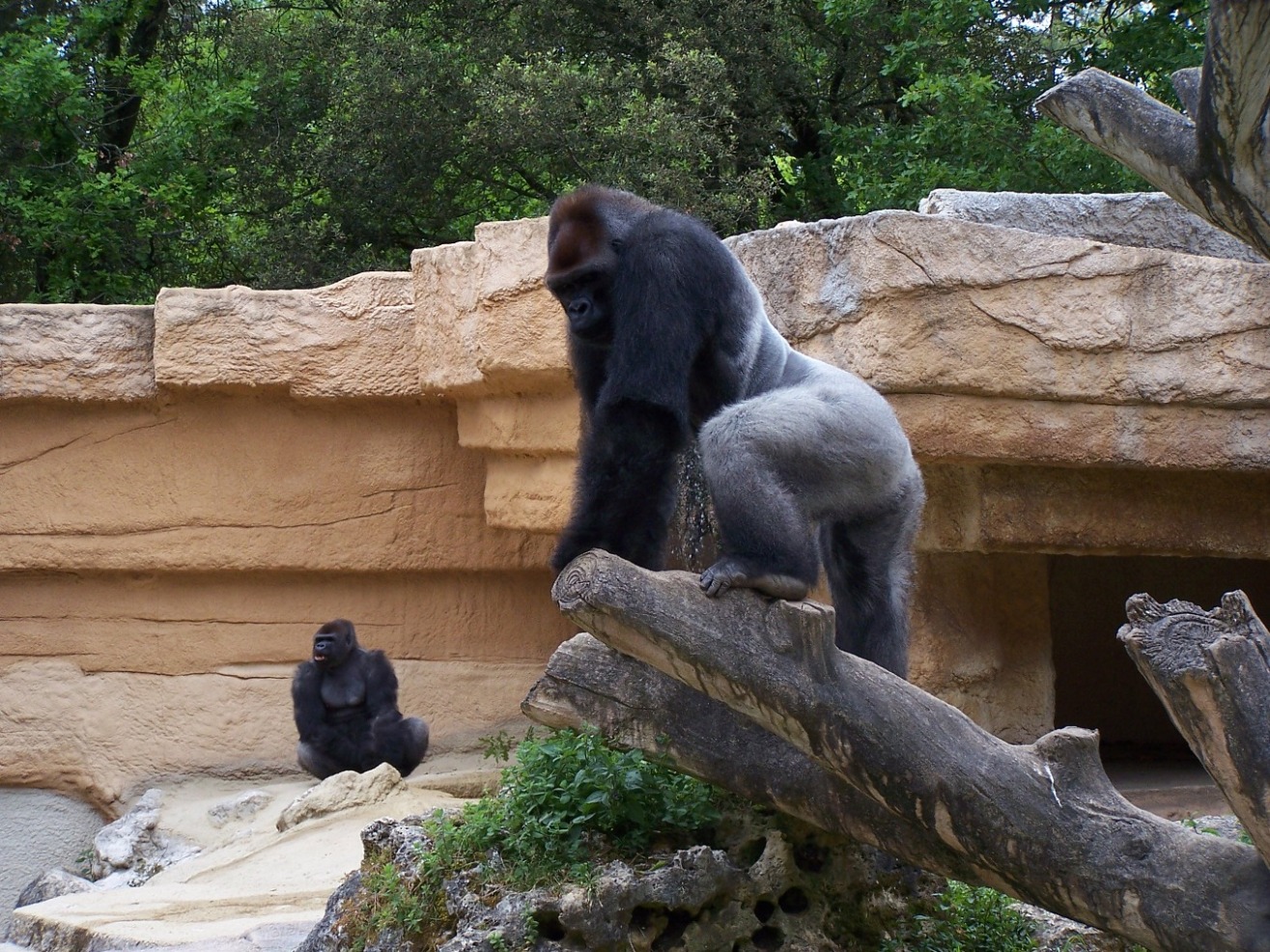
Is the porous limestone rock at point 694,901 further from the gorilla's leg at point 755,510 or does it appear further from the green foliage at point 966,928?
the gorilla's leg at point 755,510

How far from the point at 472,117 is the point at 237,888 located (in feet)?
21.8

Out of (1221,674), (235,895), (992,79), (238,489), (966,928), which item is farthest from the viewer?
(992,79)

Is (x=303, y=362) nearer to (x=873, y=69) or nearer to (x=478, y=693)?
(x=478, y=693)

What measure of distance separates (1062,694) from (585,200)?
7.10m

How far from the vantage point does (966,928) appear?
388 centimetres

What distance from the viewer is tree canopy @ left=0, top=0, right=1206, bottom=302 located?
964 centimetres

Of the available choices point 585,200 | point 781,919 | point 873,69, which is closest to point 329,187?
point 873,69

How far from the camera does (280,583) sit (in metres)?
8.83

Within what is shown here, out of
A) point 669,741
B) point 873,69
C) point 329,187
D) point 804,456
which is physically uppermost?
point 873,69

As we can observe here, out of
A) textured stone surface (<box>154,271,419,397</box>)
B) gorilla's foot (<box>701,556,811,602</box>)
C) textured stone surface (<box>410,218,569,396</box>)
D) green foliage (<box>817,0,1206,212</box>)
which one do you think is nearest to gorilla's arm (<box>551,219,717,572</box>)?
gorilla's foot (<box>701,556,811,602</box>)

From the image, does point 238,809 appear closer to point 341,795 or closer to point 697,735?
point 341,795

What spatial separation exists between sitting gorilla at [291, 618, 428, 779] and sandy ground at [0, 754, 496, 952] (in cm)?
22

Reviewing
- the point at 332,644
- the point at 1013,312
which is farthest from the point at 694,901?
the point at 332,644

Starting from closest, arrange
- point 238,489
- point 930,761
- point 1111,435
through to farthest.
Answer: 1. point 930,761
2. point 1111,435
3. point 238,489
